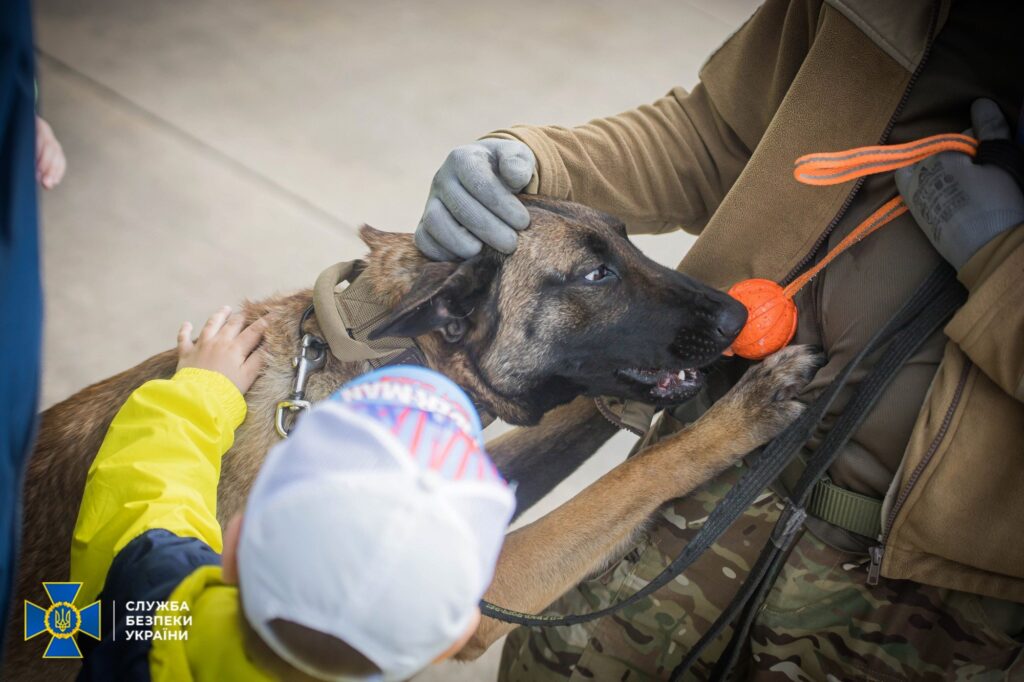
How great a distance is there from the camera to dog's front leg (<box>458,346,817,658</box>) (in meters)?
2.12

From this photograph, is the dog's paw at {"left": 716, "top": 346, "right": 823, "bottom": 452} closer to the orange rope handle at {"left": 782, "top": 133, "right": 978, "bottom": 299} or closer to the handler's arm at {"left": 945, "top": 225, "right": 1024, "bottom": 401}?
the orange rope handle at {"left": 782, "top": 133, "right": 978, "bottom": 299}

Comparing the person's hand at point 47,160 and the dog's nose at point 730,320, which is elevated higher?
the dog's nose at point 730,320

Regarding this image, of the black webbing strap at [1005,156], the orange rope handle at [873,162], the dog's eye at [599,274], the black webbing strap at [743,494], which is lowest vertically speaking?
the black webbing strap at [743,494]

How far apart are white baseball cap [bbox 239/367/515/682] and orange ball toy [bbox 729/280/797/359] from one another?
1.15m

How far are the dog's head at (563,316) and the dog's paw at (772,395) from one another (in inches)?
6.0

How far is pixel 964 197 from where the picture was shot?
1767 millimetres

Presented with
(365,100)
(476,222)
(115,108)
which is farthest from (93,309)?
(476,222)

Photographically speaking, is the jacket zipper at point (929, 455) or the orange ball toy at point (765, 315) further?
the orange ball toy at point (765, 315)

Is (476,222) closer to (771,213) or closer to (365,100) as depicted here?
(771,213)

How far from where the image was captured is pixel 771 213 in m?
2.10

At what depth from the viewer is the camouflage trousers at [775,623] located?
1.75 metres

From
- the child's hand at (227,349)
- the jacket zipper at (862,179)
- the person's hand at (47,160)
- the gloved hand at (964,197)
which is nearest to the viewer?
the gloved hand at (964,197)

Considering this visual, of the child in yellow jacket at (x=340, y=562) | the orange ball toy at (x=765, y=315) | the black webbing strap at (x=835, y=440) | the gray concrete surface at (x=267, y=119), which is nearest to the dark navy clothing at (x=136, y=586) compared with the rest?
the child in yellow jacket at (x=340, y=562)

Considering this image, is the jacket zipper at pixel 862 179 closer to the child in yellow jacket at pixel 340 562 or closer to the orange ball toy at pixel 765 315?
the orange ball toy at pixel 765 315
